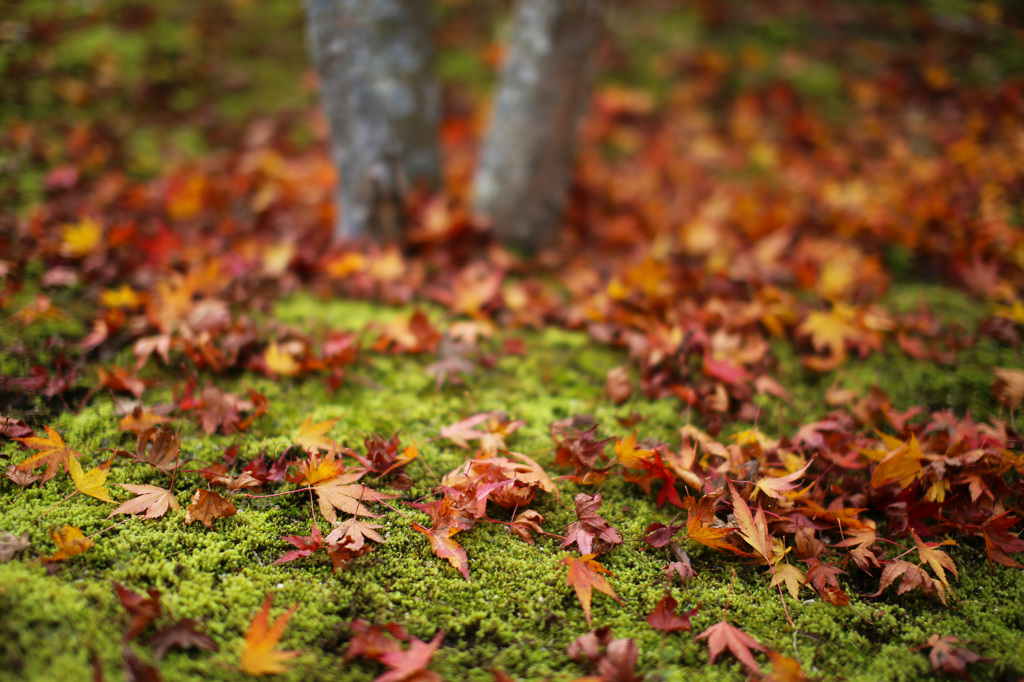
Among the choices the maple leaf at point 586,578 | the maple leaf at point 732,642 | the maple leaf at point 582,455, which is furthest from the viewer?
the maple leaf at point 582,455

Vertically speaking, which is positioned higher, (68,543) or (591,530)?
Answer: (68,543)

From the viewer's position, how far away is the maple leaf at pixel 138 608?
1285mm

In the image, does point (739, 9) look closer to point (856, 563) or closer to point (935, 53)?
point (935, 53)

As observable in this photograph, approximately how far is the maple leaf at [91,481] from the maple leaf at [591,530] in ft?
4.53

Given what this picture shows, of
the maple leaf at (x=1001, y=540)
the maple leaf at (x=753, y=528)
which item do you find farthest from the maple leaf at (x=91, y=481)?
the maple leaf at (x=1001, y=540)

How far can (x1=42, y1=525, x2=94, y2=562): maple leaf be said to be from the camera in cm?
144

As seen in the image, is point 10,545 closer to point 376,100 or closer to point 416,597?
point 416,597

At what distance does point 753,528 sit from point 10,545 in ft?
6.62

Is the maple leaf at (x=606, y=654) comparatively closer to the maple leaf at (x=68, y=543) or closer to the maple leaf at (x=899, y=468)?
the maple leaf at (x=899, y=468)

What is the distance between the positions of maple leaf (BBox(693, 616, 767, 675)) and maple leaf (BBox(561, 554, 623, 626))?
0.25 metres

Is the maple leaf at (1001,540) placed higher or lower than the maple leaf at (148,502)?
lower

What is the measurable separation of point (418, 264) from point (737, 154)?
2.89m

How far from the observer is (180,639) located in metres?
1.29

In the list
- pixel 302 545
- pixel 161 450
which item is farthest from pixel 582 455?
pixel 161 450
